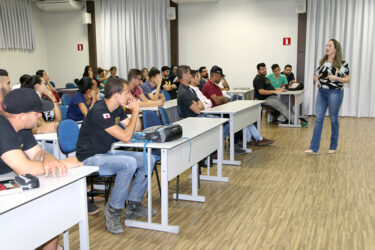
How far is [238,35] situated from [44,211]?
9.17 meters

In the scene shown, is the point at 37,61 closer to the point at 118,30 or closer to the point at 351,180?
the point at 118,30

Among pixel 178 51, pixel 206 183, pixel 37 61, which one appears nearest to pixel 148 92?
pixel 206 183

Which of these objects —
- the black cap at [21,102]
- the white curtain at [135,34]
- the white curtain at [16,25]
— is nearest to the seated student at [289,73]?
the white curtain at [135,34]

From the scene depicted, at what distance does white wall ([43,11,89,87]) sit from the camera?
11648mm

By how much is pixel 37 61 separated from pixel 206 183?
30.2 feet

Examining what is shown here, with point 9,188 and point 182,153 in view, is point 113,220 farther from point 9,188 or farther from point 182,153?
point 9,188

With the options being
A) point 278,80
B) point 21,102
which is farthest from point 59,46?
point 21,102

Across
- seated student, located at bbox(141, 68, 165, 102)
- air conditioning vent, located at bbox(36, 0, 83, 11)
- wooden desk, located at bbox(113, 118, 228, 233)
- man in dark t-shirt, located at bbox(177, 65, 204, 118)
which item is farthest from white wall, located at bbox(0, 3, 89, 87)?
wooden desk, located at bbox(113, 118, 228, 233)

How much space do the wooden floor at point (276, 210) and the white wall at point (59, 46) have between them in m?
7.97

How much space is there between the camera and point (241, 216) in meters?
3.39

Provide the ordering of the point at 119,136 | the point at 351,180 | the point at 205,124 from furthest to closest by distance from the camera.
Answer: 1. the point at 351,180
2. the point at 205,124
3. the point at 119,136

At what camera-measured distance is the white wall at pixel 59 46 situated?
1161cm

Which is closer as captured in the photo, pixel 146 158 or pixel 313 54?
pixel 146 158

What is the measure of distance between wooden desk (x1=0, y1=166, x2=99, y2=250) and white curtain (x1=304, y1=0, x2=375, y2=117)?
8.59 metres
